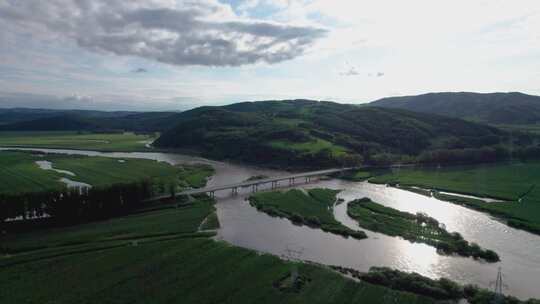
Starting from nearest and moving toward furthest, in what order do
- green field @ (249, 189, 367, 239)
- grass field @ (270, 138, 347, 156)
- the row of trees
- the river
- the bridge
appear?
the river
the row of trees
green field @ (249, 189, 367, 239)
the bridge
grass field @ (270, 138, 347, 156)

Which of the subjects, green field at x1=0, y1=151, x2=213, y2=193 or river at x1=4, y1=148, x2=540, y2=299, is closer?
river at x1=4, y1=148, x2=540, y2=299

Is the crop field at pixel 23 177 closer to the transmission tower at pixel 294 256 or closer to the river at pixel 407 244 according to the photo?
the river at pixel 407 244

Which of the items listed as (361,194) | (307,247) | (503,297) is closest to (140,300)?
(307,247)

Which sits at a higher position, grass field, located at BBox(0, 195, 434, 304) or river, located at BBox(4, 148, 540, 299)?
grass field, located at BBox(0, 195, 434, 304)

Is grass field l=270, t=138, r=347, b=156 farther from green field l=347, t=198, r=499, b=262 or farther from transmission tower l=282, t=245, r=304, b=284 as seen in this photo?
transmission tower l=282, t=245, r=304, b=284

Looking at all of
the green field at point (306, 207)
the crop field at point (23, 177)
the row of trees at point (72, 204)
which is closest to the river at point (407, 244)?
the green field at point (306, 207)

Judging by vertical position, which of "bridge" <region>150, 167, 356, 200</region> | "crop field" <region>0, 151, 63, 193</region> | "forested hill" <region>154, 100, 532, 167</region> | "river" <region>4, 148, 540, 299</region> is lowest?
"river" <region>4, 148, 540, 299</region>

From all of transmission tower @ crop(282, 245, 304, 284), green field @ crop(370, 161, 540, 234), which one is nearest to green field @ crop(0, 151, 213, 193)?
transmission tower @ crop(282, 245, 304, 284)

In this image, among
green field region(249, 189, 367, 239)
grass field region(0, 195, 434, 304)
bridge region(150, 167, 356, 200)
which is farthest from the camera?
bridge region(150, 167, 356, 200)

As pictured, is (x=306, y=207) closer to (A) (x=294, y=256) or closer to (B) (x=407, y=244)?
(B) (x=407, y=244)
